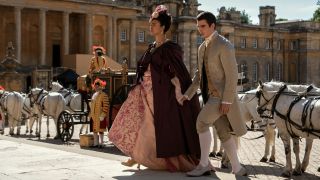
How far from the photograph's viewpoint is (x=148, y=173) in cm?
885

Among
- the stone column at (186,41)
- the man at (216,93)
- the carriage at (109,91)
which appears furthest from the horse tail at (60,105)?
the stone column at (186,41)

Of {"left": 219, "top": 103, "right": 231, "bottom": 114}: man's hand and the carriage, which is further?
the carriage

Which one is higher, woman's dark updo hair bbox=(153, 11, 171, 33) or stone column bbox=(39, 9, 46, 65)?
stone column bbox=(39, 9, 46, 65)

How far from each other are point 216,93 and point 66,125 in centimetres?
1177

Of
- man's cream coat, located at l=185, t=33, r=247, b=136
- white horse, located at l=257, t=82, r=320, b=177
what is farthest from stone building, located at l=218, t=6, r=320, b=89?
man's cream coat, located at l=185, t=33, r=247, b=136

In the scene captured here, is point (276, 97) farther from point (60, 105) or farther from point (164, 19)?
point (60, 105)

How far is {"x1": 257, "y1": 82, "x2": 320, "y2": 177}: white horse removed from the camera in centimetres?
1068

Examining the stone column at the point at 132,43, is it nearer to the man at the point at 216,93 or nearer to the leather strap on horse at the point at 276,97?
the leather strap on horse at the point at 276,97

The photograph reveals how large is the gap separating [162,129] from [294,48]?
270 feet

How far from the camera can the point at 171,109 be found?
29.5 feet

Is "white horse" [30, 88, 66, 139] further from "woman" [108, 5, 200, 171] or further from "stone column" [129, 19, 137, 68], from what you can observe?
"stone column" [129, 19, 137, 68]

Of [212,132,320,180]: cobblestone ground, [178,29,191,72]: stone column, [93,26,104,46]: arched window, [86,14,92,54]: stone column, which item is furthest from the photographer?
[178,29,191,72]: stone column

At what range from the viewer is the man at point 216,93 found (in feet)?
27.6

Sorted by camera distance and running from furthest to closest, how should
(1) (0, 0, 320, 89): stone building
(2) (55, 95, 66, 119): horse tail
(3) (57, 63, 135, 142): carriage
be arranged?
(1) (0, 0, 320, 89): stone building, (2) (55, 95, 66, 119): horse tail, (3) (57, 63, 135, 142): carriage
